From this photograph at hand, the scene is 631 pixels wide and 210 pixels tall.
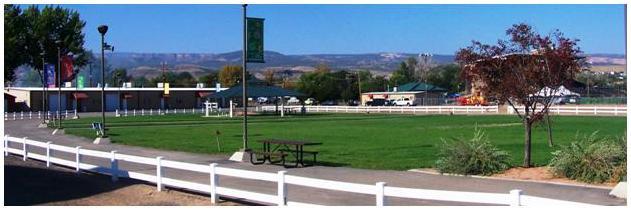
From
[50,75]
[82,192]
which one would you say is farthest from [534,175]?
[50,75]

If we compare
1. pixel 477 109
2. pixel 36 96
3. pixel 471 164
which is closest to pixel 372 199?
Answer: pixel 471 164

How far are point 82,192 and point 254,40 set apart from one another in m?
8.52

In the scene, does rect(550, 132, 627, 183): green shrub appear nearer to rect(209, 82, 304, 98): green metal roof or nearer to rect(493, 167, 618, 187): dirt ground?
rect(493, 167, 618, 187): dirt ground

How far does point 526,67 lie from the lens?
54.7 feet

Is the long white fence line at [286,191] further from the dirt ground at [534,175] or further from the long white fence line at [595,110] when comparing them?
the long white fence line at [595,110]

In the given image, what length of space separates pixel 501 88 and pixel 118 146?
15163 millimetres

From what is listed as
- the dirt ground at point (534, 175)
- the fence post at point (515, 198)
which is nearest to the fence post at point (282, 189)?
the fence post at point (515, 198)

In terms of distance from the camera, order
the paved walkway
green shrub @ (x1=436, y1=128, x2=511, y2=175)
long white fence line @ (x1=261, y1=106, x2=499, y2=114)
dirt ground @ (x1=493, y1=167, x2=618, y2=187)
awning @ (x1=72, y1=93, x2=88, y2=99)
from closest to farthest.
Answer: the paved walkway → dirt ground @ (x1=493, y1=167, x2=618, y2=187) → green shrub @ (x1=436, y1=128, x2=511, y2=175) → long white fence line @ (x1=261, y1=106, x2=499, y2=114) → awning @ (x1=72, y1=93, x2=88, y2=99)

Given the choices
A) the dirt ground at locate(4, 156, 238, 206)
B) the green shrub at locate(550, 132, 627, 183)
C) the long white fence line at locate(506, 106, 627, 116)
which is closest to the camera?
the dirt ground at locate(4, 156, 238, 206)

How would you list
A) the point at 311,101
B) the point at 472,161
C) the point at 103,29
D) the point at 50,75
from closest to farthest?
1. the point at 472,161
2. the point at 103,29
3. the point at 50,75
4. the point at 311,101

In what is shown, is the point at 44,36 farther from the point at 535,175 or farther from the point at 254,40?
the point at 535,175

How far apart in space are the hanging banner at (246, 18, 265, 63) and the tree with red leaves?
622 centimetres

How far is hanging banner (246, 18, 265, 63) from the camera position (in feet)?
69.7

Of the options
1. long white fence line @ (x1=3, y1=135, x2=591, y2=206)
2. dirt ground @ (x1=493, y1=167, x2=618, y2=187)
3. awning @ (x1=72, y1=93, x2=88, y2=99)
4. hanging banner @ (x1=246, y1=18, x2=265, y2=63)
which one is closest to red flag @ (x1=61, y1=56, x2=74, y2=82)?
hanging banner @ (x1=246, y1=18, x2=265, y2=63)
